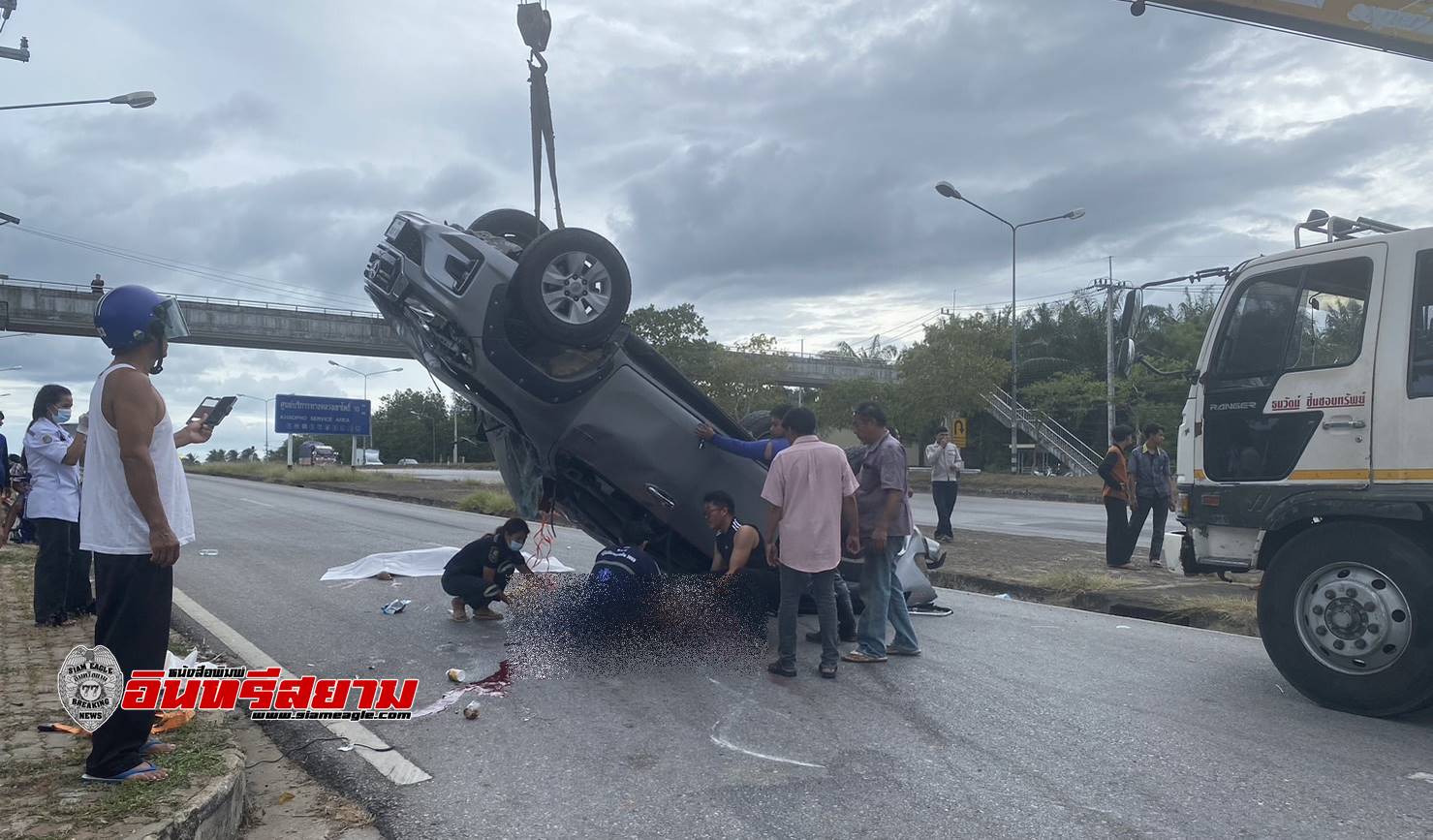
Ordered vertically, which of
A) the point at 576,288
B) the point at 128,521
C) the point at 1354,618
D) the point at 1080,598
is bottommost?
the point at 1080,598

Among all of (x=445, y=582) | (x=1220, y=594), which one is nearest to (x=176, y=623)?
(x=445, y=582)

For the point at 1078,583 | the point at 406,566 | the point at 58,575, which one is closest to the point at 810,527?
the point at 1078,583

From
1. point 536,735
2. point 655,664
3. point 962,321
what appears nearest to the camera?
point 536,735

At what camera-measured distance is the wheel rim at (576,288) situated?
6430 millimetres

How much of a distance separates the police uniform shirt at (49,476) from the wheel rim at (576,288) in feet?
12.2

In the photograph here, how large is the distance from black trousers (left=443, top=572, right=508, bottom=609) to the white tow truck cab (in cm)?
457

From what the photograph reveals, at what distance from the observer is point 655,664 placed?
20.1 feet

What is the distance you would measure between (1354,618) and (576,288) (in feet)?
15.4

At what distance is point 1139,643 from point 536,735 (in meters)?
4.44

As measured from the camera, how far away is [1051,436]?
40.9 m

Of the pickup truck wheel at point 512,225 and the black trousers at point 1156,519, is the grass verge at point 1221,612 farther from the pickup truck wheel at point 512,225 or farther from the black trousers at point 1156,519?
the pickup truck wheel at point 512,225

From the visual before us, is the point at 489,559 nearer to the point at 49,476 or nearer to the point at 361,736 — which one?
the point at 361,736

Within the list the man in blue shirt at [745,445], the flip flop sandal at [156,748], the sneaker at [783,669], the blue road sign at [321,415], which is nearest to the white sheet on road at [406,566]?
the man in blue shirt at [745,445]

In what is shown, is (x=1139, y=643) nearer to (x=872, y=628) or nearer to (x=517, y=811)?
(x=872, y=628)
